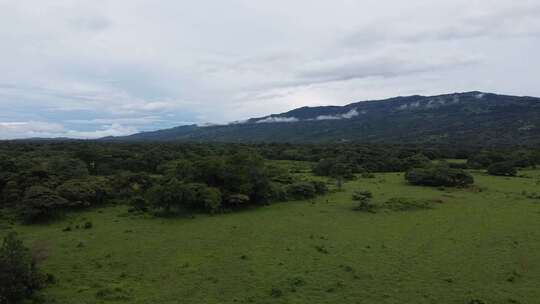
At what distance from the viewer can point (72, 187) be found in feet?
145

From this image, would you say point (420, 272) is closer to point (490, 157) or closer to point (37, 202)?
point (37, 202)

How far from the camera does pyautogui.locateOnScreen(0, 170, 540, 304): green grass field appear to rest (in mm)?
22594

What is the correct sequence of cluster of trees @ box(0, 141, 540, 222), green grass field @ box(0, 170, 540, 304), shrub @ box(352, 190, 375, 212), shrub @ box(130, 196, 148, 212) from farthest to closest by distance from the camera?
shrub @ box(352, 190, 375, 212) → shrub @ box(130, 196, 148, 212) → cluster of trees @ box(0, 141, 540, 222) → green grass field @ box(0, 170, 540, 304)

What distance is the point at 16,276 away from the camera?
20.7 m

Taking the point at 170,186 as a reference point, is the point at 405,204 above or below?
below

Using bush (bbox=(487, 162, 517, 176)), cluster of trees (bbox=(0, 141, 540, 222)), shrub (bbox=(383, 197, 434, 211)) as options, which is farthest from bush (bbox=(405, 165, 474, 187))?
bush (bbox=(487, 162, 517, 176))

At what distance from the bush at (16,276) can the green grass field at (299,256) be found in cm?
113

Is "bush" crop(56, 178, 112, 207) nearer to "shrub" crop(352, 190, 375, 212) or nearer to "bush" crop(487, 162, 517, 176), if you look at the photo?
"shrub" crop(352, 190, 375, 212)

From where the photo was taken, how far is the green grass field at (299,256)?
74.1 ft

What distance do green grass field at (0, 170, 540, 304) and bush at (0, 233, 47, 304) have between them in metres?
1.13

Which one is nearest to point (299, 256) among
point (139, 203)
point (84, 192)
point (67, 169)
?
point (139, 203)

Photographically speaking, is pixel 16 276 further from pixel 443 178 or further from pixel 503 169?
pixel 503 169

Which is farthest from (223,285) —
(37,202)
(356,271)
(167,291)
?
(37,202)

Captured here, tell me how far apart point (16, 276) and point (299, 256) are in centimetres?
1748
